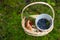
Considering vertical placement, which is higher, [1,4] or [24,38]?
[1,4]

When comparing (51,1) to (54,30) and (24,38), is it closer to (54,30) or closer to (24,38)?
(54,30)

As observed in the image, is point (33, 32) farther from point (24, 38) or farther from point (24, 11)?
point (24, 11)

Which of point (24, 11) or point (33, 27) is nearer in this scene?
point (33, 27)

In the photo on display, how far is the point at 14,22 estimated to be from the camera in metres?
2.24

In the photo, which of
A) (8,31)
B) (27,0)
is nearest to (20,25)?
(8,31)

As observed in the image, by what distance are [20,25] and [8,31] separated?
0.49 ft

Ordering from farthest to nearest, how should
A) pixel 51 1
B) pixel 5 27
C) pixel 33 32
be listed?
pixel 51 1 < pixel 5 27 < pixel 33 32

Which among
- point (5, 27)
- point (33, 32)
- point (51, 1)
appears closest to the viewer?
point (33, 32)

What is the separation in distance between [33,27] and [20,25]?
0.15 meters

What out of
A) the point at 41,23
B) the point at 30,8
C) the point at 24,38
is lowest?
the point at 24,38

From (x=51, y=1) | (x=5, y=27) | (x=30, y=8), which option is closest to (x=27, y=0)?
(x=30, y=8)

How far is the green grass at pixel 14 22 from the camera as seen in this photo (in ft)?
7.02

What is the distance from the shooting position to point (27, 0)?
2361 millimetres

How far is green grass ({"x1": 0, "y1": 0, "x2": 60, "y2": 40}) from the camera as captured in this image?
2139mm
